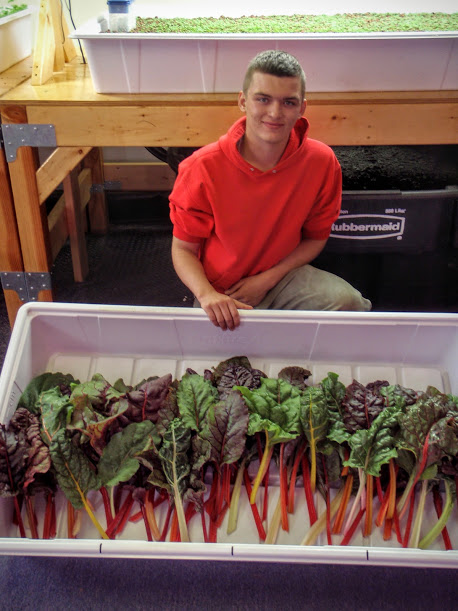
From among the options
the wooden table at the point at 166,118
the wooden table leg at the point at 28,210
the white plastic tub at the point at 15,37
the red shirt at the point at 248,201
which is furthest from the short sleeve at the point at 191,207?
the white plastic tub at the point at 15,37

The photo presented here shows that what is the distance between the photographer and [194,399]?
1.19 metres

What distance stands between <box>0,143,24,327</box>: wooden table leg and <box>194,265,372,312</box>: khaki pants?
652 mm

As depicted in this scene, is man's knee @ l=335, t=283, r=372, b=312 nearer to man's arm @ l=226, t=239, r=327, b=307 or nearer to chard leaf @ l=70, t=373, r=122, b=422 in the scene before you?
man's arm @ l=226, t=239, r=327, b=307

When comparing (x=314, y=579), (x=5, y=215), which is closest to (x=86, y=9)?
(x=5, y=215)

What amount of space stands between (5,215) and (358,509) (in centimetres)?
132

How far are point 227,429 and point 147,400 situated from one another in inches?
7.2

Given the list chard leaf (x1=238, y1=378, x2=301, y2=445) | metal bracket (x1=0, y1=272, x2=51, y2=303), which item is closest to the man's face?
chard leaf (x1=238, y1=378, x2=301, y2=445)

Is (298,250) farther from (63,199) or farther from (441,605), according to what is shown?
(63,199)

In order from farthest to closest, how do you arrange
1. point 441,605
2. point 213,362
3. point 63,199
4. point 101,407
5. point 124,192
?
point 124,192, point 63,199, point 213,362, point 101,407, point 441,605

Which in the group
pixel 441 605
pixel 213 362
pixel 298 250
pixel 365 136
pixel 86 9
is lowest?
pixel 441 605

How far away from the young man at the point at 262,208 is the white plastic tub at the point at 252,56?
0.25 meters

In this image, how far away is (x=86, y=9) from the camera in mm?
2451

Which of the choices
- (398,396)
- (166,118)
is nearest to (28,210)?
(166,118)

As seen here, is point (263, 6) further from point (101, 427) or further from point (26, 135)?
point (101, 427)
